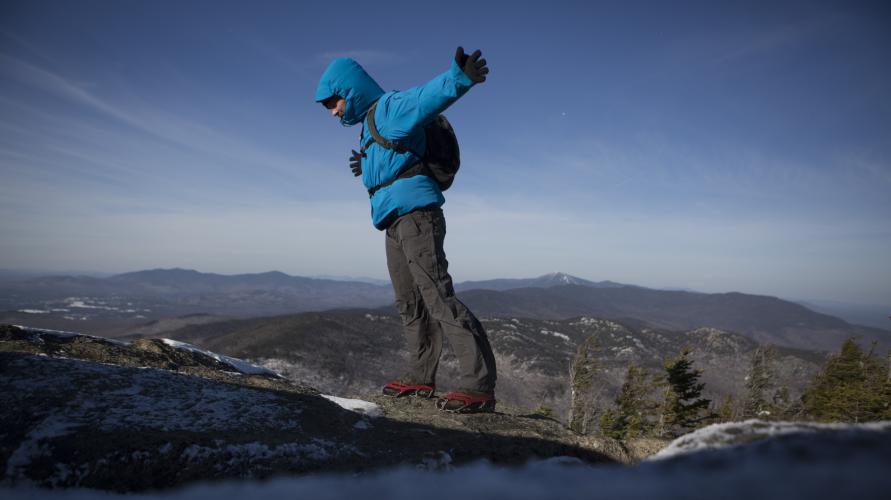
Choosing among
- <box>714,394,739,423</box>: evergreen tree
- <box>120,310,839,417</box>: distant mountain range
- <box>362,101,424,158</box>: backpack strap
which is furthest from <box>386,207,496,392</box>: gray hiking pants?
<box>120,310,839,417</box>: distant mountain range

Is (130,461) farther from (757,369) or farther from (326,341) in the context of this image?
(326,341)

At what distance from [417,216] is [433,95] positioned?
1189 millimetres

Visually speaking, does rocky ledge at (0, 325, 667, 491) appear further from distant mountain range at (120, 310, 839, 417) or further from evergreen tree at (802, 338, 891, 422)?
distant mountain range at (120, 310, 839, 417)

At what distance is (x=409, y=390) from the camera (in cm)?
475

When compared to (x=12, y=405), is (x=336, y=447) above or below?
below

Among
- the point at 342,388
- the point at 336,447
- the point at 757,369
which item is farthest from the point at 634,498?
the point at 342,388

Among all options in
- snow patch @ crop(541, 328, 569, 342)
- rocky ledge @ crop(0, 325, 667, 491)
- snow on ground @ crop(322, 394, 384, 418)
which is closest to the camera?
rocky ledge @ crop(0, 325, 667, 491)

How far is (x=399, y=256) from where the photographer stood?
486 centimetres

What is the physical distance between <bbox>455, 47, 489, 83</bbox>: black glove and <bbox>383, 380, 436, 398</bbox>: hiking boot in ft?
11.2

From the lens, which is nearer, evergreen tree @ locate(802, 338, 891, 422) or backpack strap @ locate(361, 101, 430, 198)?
backpack strap @ locate(361, 101, 430, 198)

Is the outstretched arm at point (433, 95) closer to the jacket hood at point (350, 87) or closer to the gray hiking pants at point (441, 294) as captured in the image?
the jacket hood at point (350, 87)

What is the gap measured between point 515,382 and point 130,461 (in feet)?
314

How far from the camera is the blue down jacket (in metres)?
3.90

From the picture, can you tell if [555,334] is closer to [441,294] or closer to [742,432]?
[441,294]
